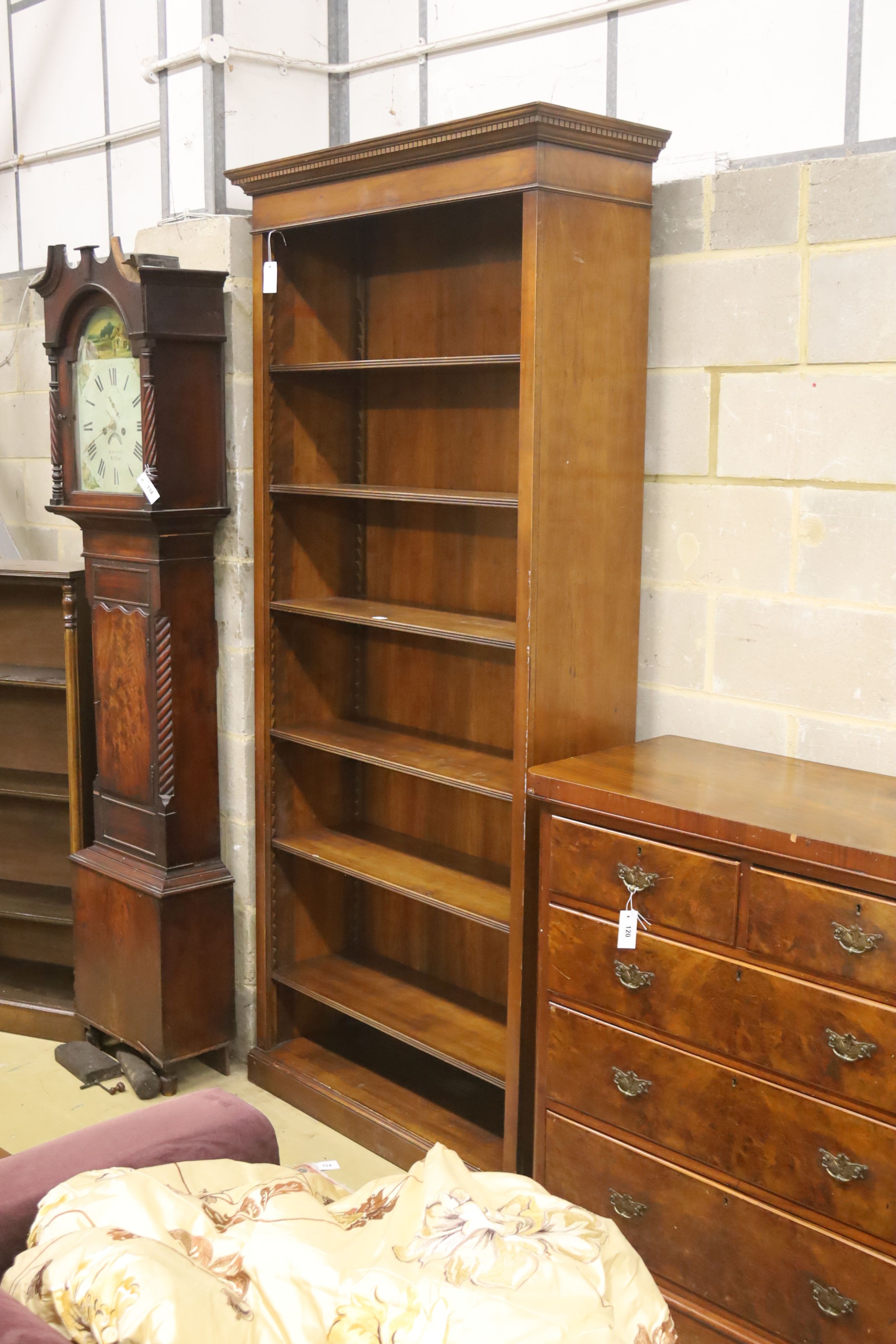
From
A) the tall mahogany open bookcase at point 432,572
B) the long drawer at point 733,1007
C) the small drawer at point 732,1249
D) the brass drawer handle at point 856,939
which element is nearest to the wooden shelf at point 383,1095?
the tall mahogany open bookcase at point 432,572

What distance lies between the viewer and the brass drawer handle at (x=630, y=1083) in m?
2.25

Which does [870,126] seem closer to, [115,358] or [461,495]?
[461,495]

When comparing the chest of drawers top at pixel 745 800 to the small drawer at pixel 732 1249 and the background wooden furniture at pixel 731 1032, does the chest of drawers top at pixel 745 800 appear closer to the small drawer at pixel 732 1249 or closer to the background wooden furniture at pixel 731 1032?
the background wooden furniture at pixel 731 1032

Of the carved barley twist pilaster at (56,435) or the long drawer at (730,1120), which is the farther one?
the carved barley twist pilaster at (56,435)

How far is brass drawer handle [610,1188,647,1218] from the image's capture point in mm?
2279

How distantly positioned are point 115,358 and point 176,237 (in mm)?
369

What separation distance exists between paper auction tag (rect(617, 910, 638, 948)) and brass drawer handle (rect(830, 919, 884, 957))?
377 millimetres

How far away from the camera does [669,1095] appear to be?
2.22 m

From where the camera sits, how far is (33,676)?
3.53 m

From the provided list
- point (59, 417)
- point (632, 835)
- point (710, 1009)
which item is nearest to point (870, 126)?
point (632, 835)

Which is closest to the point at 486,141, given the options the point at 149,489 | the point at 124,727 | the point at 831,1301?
the point at 149,489

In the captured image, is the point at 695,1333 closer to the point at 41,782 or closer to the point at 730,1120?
the point at 730,1120

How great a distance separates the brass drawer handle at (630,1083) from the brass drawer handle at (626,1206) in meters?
0.19

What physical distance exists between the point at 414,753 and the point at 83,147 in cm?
236
